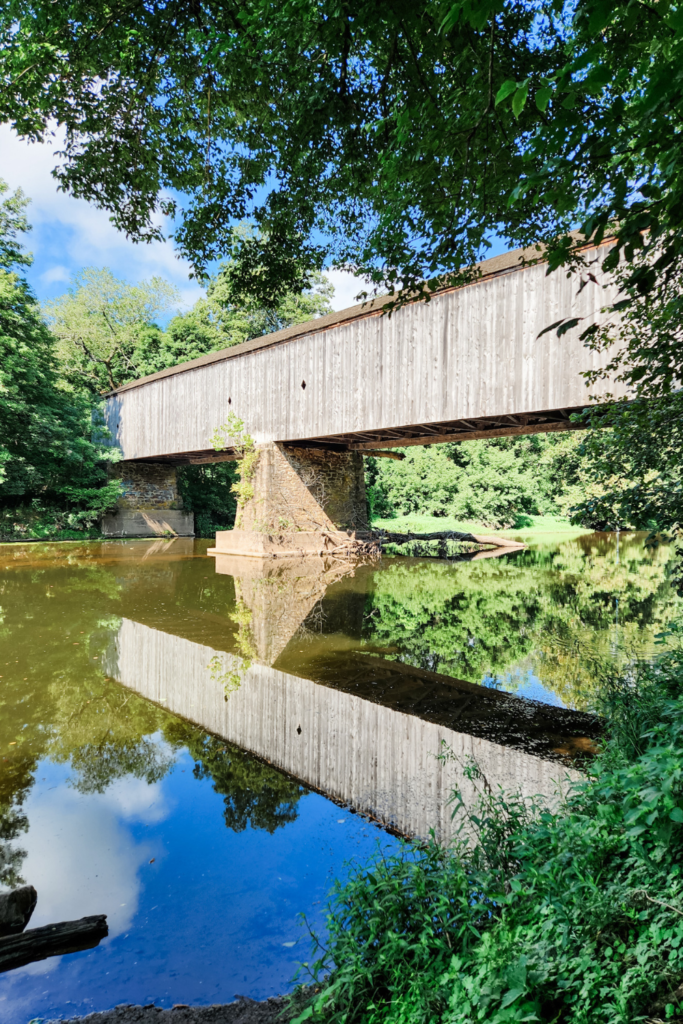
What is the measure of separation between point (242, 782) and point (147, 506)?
20.4 metres

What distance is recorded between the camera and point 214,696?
14.0 feet

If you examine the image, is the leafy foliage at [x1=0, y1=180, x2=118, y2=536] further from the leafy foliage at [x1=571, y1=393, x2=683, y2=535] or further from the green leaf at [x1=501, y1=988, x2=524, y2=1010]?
the green leaf at [x1=501, y1=988, x2=524, y2=1010]

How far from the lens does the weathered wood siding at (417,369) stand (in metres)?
9.62

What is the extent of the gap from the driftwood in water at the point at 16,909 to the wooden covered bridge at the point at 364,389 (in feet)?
24.4

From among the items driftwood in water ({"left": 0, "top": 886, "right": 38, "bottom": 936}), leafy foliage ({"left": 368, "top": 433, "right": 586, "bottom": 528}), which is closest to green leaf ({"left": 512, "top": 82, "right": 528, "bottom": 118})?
driftwood in water ({"left": 0, "top": 886, "right": 38, "bottom": 936})

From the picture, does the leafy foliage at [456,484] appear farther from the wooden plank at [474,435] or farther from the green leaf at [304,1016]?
the green leaf at [304,1016]

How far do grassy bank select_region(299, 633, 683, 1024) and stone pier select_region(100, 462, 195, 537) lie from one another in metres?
20.2

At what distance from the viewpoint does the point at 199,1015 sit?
5.39ft

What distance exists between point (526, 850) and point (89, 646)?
15.9 ft

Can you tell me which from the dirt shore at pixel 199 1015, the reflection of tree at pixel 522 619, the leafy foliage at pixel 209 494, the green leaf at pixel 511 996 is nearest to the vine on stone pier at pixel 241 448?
the reflection of tree at pixel 522 619

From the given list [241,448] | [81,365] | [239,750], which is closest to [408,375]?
[241,448]

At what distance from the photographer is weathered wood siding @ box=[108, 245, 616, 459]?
9.62 metres

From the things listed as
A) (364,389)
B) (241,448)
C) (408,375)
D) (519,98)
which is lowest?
(519,98)

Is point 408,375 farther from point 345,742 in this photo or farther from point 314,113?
point 345,742
